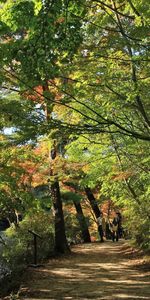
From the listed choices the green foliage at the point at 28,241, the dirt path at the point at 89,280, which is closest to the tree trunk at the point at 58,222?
the green foliage at the point at 28,241

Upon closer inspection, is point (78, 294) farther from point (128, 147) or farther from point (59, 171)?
point (59, 171)

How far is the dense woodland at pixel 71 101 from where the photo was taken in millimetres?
5168

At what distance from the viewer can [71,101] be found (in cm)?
803

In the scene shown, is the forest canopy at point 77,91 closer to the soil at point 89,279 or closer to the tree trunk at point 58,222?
the tree trunk at point 58,222

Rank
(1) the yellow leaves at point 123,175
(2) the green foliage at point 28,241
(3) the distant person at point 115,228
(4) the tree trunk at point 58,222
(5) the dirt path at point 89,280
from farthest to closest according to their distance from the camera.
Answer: (3) the distant person at point 115,228 → (4) the tree trunk at point 58,222 → (1) the yellow leaves at point 123,175 → (2) the green foliage at point 28,241 → (5) the dirt path at point 89,280

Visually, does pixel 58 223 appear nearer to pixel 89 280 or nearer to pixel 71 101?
pixel 89 280

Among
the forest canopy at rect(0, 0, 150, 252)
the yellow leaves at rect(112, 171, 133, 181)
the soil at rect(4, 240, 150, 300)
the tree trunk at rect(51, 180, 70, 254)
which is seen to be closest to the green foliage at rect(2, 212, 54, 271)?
the tree trunk at rect(51, 180, 70, 254)

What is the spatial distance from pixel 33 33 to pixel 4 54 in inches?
44.4

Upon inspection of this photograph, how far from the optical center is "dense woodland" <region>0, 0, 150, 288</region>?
517 centimetres

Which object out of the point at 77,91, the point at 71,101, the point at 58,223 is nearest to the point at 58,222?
the point at 58,223

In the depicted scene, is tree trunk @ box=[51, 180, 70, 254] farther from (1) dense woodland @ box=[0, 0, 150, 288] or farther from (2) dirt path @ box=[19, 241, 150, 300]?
(2) dirt path @ box=[19, 241, 150, 300]

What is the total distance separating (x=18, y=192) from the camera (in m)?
9.89

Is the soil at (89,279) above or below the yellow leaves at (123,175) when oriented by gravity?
below

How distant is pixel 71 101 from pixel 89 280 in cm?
512
